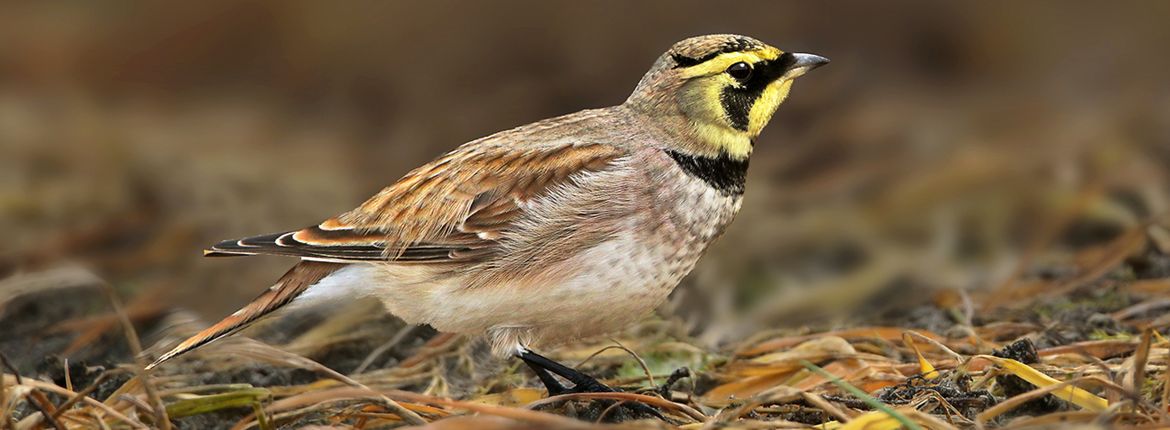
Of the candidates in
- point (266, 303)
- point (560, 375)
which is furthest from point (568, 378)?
point (266, 303)

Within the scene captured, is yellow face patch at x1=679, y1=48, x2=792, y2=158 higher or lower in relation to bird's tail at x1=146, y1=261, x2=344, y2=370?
higher

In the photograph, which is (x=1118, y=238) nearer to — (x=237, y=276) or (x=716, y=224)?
(x=716, y=224)

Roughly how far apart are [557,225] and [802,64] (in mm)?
1030

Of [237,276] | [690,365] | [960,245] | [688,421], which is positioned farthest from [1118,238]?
[237,276]

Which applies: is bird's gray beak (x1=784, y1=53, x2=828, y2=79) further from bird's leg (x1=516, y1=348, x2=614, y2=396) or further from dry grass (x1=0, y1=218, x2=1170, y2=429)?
bird's leg (x1=516, y1=348, x2=614, y2=396)

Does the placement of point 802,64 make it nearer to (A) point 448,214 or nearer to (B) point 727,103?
(B) point 727,103

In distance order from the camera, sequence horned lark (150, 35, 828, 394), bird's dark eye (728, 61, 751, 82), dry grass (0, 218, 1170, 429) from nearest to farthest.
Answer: dry grass (0, 218, 1170, 429)
horned lark (150, 35, 828, 394)
bird's dark eye (728, 61, 751, 82)

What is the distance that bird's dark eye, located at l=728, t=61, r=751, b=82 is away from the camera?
16.0ft

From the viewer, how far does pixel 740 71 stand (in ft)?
16.0

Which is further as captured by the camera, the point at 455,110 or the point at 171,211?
the point at 455,110

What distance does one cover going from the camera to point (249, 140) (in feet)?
29.8

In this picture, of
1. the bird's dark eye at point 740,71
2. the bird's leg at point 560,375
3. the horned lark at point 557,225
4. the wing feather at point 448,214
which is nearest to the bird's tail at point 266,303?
the horned lark at point 557,225

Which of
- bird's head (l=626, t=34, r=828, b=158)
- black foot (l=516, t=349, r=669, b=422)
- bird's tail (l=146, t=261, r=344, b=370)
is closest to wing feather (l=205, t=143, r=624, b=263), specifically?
bird's tail (l=146, t=261, r=344, b=370)

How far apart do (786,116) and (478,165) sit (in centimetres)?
434
